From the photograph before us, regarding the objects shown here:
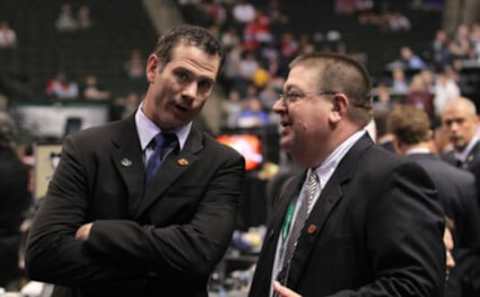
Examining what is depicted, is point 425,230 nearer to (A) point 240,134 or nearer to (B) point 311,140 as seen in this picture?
(B) point 311,140

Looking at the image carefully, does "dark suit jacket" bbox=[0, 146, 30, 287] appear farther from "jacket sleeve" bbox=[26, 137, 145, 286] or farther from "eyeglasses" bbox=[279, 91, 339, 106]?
"eyeglasses" bbox=[279, 91, 339, 106]

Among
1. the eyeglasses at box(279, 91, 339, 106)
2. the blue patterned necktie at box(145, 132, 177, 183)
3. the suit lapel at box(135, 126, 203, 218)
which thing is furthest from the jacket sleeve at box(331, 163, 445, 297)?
the blue patterned necktie at box(145, 132, 177, 183)

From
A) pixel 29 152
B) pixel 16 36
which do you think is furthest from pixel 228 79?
pixel 29 152

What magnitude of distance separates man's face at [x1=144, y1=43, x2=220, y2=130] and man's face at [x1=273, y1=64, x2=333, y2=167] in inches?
15.1

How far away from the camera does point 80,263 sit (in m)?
2.61

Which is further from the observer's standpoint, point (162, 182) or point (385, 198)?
point (162, 182)

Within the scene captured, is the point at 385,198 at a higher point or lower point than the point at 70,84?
higher

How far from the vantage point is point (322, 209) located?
2494 mm

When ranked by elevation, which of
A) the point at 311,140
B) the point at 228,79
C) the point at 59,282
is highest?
the point at 311,140

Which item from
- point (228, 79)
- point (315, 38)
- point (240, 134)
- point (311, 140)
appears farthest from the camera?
point (315, 38)

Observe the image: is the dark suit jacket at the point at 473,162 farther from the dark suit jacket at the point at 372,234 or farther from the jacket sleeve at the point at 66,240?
the jacket sleeve at the point at 66,240

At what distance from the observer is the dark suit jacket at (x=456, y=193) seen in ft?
14.9

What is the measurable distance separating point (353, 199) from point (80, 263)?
0.92 m

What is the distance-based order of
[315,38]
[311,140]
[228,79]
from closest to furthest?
[311,140]
[228,79]
[315,38]
